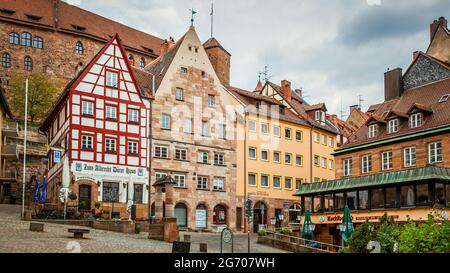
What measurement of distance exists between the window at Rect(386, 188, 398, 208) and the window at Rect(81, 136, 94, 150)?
65.6ft

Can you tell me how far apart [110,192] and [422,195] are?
20.9 metres

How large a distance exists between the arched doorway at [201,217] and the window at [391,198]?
16537 millimetres

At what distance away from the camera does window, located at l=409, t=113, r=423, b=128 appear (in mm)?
41094

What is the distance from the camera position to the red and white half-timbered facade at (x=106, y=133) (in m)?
43.7

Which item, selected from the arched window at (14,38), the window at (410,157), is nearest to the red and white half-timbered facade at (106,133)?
the window at (410,157)

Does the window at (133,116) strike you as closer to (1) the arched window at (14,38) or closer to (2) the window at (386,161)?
(2) the window at (386,161)

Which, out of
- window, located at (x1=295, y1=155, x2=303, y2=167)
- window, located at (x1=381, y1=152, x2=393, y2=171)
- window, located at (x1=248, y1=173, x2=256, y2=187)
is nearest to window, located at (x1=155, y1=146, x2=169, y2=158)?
window, located at (x1=248, y1=173, x2=256, y2=187)

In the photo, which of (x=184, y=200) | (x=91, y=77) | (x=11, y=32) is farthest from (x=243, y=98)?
(x=11, y=32)

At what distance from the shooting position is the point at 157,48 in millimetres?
95312

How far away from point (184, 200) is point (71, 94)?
11.9 meters

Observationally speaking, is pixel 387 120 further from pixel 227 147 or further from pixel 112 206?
pixel 112 206

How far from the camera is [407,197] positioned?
122ft

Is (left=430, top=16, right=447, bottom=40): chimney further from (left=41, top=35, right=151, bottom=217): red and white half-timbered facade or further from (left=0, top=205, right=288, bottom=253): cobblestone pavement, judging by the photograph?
(left=0, top=205, right=288, bottom=253): cobblestone pavement

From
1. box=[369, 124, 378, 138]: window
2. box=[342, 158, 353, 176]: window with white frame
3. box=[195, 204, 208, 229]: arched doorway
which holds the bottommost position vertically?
box=[195, 204, 208, 229]: arched doorway
